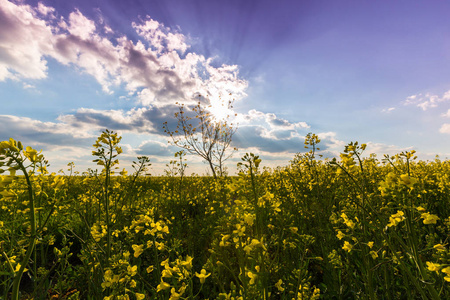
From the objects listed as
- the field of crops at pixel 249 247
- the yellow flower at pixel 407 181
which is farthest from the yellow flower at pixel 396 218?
the yellow flower at pixel 407 181

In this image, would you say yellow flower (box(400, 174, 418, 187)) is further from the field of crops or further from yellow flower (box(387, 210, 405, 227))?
yellow flower (box(387, 210, 405, 227))

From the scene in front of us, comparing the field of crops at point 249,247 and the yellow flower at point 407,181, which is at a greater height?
the yellow flower at point 407,181

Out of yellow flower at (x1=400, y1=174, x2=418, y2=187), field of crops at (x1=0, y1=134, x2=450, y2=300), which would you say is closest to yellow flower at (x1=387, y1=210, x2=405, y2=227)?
field of crops at (x1=0, y1=134, x2=450, y2=300)

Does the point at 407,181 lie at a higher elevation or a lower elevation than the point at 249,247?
higher

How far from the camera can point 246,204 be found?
6.54 feet

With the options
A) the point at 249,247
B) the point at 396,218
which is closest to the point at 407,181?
the point at 396,218

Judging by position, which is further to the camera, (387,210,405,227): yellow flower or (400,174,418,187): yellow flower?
(387,210,405,227): yellow flower

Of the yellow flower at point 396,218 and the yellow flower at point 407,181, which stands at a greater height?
the yellow flower at point 407,181

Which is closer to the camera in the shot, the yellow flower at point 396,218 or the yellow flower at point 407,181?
the yellow flower at point 407,181

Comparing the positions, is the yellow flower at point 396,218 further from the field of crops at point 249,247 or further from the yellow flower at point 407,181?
the yellow flower at point 407,181

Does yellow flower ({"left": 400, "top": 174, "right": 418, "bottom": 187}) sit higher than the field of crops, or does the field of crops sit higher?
yellow flower ({"left": 400, "top": 174, "right": 418, "bottom": 187})

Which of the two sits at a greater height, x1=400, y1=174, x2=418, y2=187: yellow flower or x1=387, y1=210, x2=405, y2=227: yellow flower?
x1=400, y1=174, x2=418, y2=187: yellow flower

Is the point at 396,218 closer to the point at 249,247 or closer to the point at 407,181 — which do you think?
the point at 407,181

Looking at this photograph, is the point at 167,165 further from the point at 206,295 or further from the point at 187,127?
the point at 187,127
